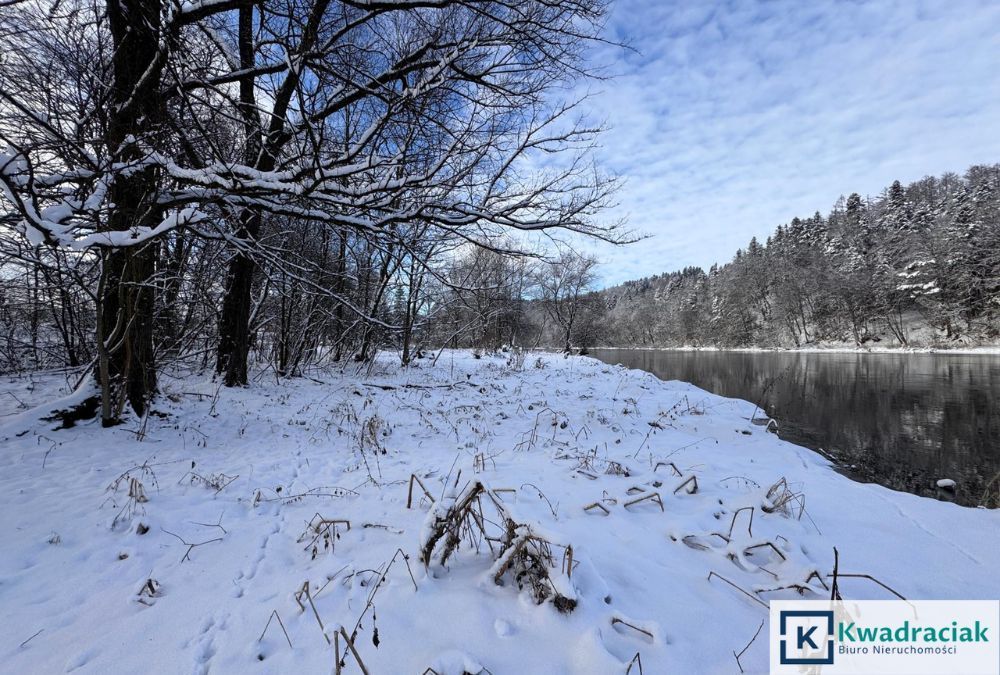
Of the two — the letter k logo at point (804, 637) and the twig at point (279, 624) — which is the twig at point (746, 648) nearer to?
the letter k logo at point (804, 637)

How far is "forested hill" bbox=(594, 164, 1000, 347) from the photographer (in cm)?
3309

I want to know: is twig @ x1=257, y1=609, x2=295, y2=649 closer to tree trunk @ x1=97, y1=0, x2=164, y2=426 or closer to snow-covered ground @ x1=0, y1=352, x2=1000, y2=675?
snow-covered ground @ x1=0, y1=352, x2=1000, y2=675

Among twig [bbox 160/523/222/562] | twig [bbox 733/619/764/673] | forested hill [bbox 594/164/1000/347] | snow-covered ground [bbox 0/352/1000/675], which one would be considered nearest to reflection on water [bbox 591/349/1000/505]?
snow-covered ground [bbox 0/352/1000/675]

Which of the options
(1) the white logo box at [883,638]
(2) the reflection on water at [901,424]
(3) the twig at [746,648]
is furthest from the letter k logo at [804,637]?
(2) the reflection on water at [901,424]

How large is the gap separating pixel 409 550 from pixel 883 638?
85.2 inches

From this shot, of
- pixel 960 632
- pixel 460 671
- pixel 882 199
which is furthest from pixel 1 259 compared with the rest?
pixel 882 199

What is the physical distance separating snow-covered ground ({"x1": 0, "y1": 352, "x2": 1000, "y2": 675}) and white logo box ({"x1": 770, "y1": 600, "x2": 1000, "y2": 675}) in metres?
0.13

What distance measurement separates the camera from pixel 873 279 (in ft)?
128

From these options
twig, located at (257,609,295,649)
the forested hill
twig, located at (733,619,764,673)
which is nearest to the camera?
twig, located at (733,619,764,673)

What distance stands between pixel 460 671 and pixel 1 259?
19.8ft

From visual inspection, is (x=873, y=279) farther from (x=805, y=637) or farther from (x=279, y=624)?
(x=279, y=624)

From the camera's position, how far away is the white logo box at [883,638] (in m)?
1.49

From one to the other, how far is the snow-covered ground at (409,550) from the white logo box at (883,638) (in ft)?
0.41

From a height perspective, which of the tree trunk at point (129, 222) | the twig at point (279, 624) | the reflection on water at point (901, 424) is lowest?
the reflection on water at point (901, 424)
